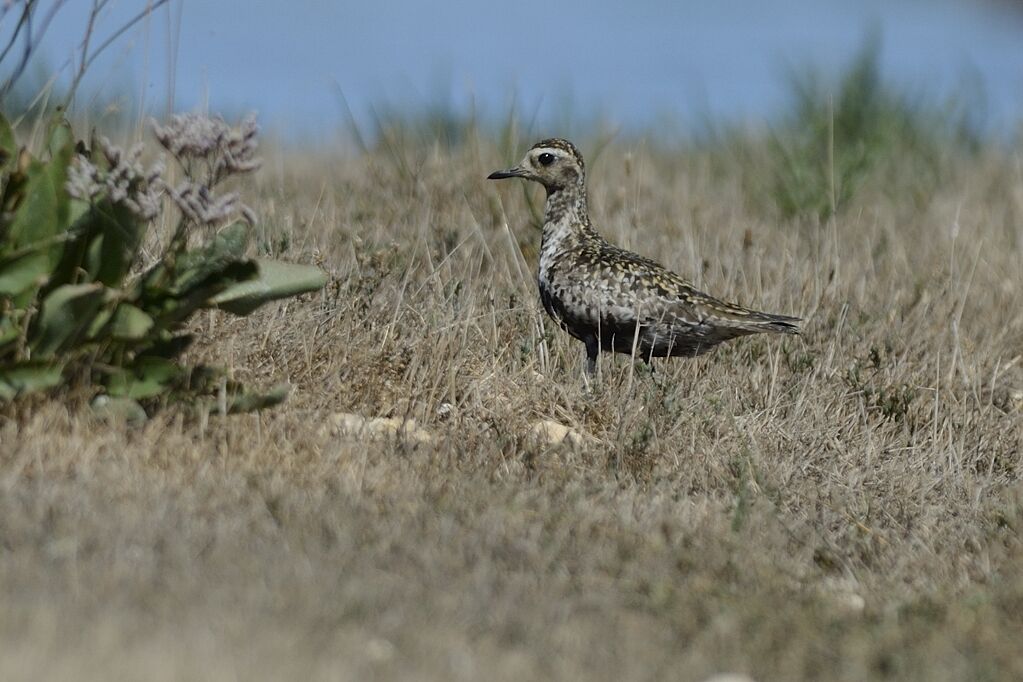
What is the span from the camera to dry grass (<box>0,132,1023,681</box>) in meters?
3.76

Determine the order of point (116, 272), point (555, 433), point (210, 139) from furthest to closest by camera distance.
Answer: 1. point (555, 433)
2. point (116, 272)
3. point (210, 139)

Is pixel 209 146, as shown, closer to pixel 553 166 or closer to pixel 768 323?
pixel 553 166

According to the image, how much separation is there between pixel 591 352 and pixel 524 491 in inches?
62.8

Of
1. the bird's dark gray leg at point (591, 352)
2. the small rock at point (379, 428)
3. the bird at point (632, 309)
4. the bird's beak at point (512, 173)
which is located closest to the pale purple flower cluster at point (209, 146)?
the small rock at point (379, 428)

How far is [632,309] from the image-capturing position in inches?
253

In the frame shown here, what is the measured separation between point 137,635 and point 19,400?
1726 millimetres

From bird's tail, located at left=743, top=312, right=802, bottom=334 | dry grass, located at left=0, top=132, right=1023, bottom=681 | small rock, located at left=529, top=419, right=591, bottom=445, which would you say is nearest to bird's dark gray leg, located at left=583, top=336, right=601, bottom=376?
dry grass, located at left=0, top=132, right=1023, bottom=681

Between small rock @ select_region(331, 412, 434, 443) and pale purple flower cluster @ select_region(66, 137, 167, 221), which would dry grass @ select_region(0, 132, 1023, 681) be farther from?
pale purple flower cluster @ select_region(66, 137, 167, 221)

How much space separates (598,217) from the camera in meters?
9.32

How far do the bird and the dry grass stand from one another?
0.20 meters

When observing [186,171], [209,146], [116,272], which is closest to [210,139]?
[209,146]

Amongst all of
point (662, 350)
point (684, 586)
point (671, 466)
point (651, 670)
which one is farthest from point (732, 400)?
point (651, 670)

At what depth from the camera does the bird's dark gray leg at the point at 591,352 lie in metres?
6.56

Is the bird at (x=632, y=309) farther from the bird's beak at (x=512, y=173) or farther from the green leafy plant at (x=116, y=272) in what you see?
the green leafy plant at (x=116, y=272)
